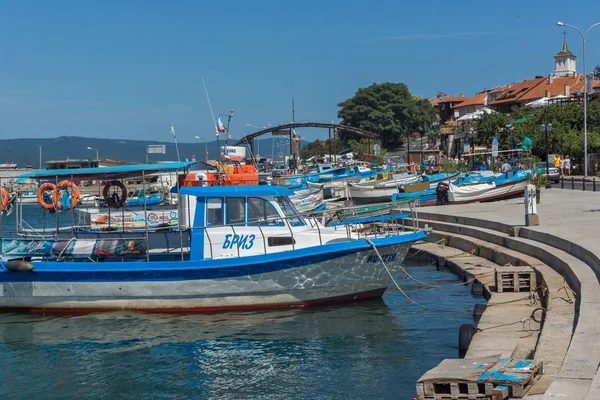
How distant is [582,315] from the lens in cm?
1080

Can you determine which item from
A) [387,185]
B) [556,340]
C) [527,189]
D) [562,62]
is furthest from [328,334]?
[562,62]

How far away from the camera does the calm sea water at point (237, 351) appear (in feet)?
39.2

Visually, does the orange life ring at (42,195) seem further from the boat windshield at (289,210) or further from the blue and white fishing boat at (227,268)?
the boat windshield at (289,210)

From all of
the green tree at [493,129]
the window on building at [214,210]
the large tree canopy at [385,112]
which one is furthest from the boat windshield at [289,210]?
the large tree canopy at [385,112]

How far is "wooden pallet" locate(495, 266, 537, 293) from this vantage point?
49.5 feet

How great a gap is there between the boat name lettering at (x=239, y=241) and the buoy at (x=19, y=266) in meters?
4.02

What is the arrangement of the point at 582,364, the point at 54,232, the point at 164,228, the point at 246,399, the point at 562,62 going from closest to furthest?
the point at 582,364 < the point at 246,399 < the point at 164,228 < the point at 54,232 < the point at 562,62

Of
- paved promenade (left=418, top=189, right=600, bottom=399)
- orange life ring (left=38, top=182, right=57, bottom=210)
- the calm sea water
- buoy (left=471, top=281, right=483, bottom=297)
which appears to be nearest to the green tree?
paved promenade (left=418, top=189, right=600, bottom=399)

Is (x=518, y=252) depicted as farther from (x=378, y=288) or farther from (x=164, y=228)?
(x=164, y=228)

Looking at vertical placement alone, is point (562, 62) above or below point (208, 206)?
above

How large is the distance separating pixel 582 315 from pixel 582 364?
2.23 meters

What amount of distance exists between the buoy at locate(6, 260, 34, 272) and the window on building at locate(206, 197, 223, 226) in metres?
3.77

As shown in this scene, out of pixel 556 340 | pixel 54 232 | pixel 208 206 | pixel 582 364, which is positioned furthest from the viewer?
pixel 54 232

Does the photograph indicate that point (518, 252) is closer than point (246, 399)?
No
